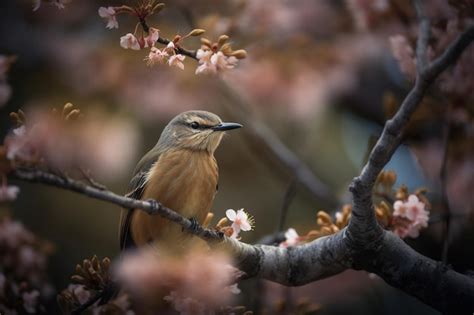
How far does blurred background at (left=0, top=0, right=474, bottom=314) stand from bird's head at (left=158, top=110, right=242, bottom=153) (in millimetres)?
601

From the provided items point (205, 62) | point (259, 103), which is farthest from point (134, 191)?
point (259, 103)

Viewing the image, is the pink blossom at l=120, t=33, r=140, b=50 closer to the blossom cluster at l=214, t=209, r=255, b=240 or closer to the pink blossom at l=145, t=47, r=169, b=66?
the pink blossom at l=145, t=47, r=169, b=66

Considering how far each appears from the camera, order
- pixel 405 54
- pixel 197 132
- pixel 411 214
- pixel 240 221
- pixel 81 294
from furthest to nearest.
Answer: pixel 197 132 → pixel 405 54 → pixel 411 214 → pixel 81 294 → pixel 240 221

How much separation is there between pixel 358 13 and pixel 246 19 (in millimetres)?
960

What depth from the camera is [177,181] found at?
385cm

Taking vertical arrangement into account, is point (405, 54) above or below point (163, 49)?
above

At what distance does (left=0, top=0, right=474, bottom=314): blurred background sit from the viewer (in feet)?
16.5

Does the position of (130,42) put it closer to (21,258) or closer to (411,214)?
(411,214)

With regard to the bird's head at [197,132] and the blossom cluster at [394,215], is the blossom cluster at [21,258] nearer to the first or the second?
the bird's head at [197,132]

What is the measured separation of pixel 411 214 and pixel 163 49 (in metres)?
1.72

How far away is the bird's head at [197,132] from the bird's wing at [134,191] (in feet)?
0.54

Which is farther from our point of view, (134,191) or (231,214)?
(134,191)

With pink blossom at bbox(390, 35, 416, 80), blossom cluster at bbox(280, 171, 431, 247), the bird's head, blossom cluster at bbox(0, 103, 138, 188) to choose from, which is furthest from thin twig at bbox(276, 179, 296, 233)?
blossom cluster at bbox(0, 103, 138, 188)

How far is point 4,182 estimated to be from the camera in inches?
92.4
